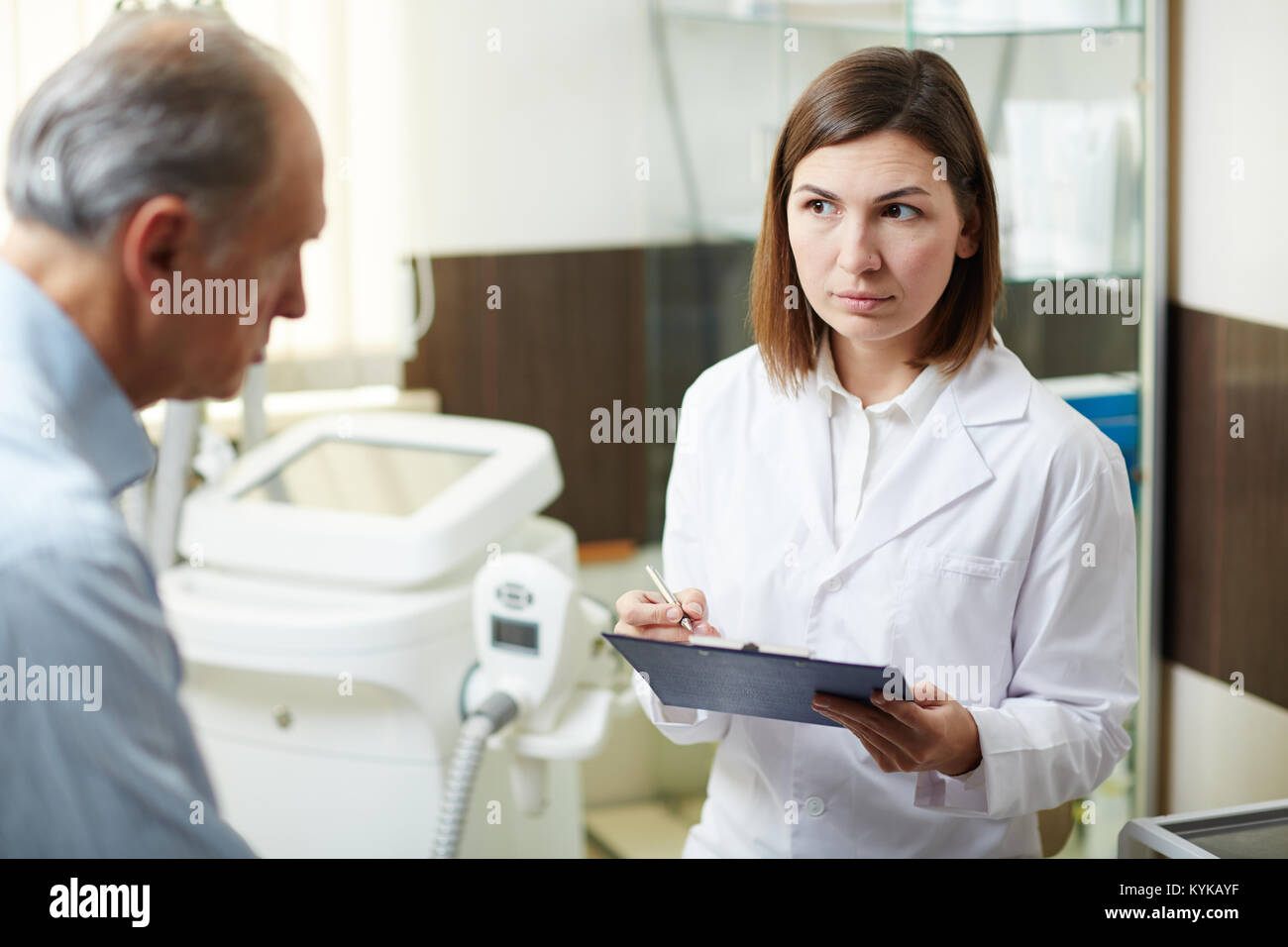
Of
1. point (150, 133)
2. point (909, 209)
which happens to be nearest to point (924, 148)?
point (909, 209)

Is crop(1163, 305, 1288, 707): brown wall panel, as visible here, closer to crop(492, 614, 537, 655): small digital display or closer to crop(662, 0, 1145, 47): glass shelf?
crop(662, 0, 1145, 47): glass shelf

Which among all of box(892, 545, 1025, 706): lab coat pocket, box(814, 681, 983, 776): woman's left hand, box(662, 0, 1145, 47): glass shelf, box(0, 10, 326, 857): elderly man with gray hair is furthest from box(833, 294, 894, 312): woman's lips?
box(662, 0, 1145, 47): glass shelf

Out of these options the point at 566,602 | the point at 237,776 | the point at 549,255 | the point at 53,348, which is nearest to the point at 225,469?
the point at 237,776

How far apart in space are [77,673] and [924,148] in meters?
0.83

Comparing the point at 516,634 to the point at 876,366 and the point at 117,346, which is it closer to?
the point at 876,366

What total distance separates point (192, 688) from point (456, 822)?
516mm

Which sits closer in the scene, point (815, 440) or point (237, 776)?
point (815, 440)

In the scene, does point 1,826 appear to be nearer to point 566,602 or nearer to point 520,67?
point 566,602

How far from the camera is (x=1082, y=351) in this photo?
6.93 ft

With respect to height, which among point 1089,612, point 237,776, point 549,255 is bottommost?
point 237,776

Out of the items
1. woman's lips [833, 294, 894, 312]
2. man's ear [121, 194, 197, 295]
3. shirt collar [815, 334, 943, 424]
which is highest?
man's ear [121, 194, 197, 295]

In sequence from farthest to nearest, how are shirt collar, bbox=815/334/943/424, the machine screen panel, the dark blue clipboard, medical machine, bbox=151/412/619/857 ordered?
the machine screen panel < medical machine, bbox=151/412/619/857 < shirt collar, bbox=815/334/943/424 < the dark blue clipboard

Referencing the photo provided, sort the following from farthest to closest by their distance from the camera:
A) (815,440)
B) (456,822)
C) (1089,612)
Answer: (456,822)
(815,440)
(1089,612)

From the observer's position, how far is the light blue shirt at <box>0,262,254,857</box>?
556 mm
